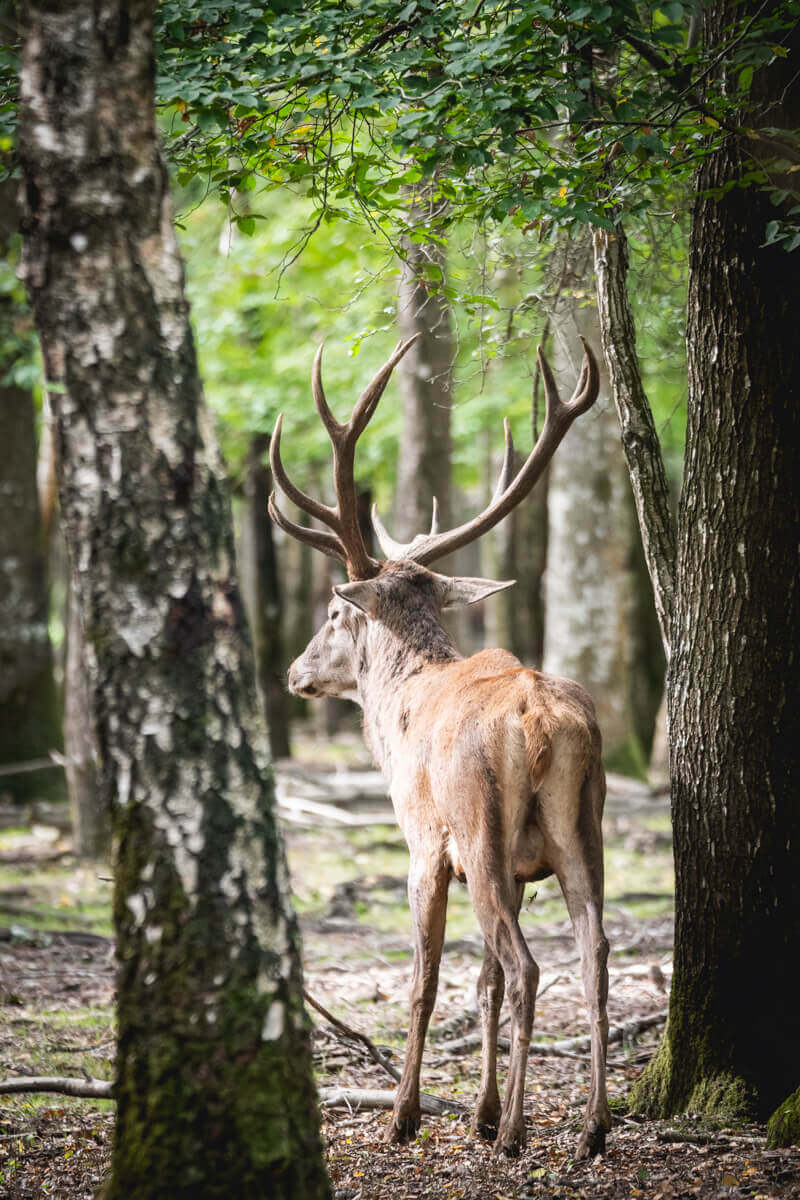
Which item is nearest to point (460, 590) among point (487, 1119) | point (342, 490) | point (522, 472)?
point (522, 472)

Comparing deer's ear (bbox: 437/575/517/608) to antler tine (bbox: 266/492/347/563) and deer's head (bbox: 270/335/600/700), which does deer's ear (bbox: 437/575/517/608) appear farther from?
antler tine (bbox: 266/492/347/563)

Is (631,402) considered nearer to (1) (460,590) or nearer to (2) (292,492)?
(1) (460,590)

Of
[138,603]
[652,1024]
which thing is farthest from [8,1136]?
[652,1024]

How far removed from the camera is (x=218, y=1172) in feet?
9.78

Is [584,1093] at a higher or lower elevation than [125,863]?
lower

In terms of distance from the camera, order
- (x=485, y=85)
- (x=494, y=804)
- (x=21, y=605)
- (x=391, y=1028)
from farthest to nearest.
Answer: (x=21, y=605) < (x=391, y=1028) < (x=494, y=804) < (x=485, y=85)

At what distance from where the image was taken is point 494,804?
15.6ft

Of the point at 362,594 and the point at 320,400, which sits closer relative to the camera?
the point at 320,400

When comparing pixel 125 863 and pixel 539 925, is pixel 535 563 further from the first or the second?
pixel 125 863

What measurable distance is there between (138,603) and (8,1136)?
277 centimetres

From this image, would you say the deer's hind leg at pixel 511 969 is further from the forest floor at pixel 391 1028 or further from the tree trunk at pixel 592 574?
the tree trunk at pixel 592 574

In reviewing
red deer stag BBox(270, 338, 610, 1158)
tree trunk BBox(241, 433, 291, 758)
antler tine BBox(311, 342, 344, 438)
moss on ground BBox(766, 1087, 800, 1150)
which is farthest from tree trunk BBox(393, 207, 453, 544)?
moss on ground BBox(766, 1087, 800, 1150)

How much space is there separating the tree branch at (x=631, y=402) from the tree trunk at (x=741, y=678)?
507 mm

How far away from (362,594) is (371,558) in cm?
39
